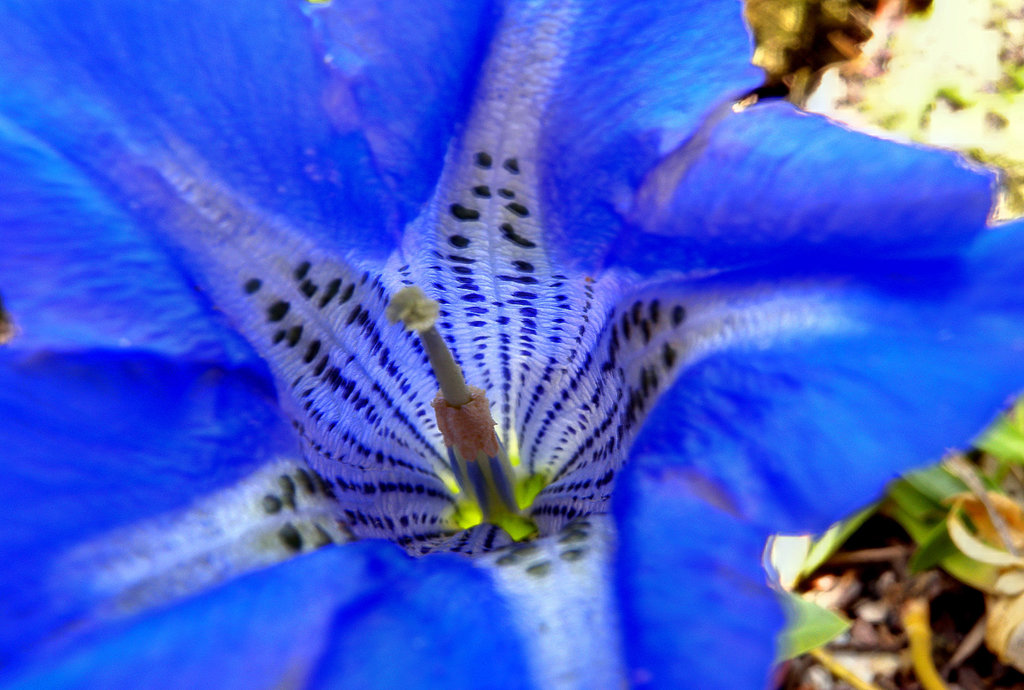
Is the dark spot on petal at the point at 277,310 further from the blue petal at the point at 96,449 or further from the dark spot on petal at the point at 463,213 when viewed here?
the dark spot on petal at the point at 463,213

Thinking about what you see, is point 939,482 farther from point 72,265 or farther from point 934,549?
point 72,265

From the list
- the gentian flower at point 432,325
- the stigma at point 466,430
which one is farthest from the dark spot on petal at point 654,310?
the stigma at point 466,430

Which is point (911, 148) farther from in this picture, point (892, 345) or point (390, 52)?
point (390, 52)

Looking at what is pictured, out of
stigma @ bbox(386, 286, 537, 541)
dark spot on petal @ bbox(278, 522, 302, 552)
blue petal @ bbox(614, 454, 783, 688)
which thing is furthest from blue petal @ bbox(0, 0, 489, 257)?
blue petal @ bbox(614, 454, 783, 688)

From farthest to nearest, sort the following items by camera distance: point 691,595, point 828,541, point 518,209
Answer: point 828,541, point 518,209, point 691,595

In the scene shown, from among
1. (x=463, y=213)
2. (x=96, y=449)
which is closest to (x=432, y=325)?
(x=463, y=213)

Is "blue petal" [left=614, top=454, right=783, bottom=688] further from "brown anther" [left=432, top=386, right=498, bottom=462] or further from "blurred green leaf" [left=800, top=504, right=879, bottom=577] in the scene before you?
"blurred green leaf" [left=800, top=504, right=879, bottom=577]

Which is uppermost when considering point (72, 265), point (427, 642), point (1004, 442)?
point (72, 265)

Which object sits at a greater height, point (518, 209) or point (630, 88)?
point (630, 88)
